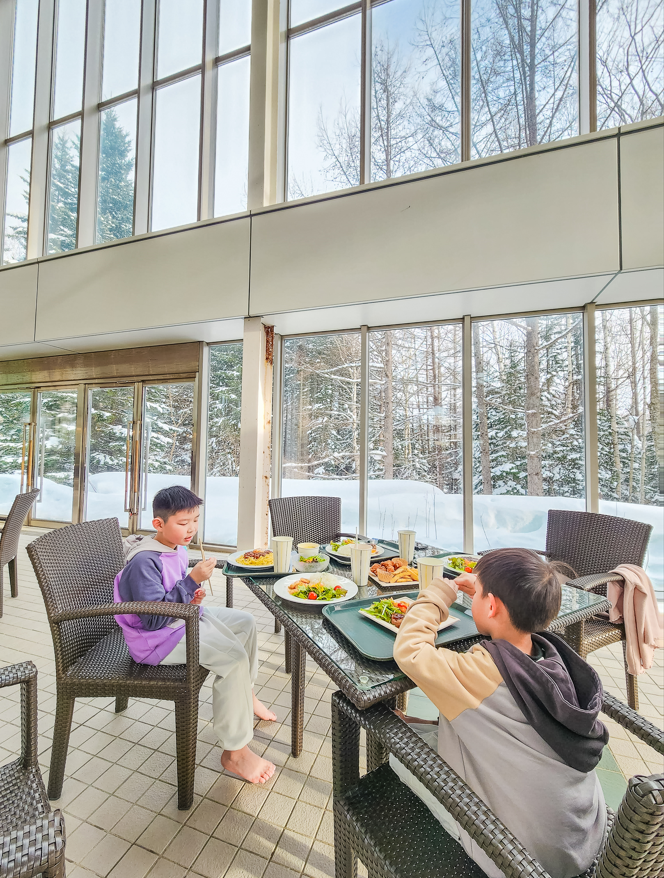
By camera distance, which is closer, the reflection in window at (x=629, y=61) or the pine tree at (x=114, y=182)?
the reflection in window at (x=629, y=61)

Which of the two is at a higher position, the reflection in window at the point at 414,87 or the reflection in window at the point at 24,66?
the reflection in window at the point at 24,66

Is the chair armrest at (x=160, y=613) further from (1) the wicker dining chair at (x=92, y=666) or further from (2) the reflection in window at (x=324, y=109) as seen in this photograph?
(2) the reflection in window at (x=324, y=109)

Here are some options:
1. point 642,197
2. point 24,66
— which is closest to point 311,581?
point 642,197

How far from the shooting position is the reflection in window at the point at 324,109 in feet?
12.7

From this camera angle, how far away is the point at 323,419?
13.4 feet

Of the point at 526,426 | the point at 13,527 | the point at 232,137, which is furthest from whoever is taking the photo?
the point at 232,137

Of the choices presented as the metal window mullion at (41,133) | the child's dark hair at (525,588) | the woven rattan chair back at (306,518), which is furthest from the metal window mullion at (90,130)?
the child's dark hair at (525,588)

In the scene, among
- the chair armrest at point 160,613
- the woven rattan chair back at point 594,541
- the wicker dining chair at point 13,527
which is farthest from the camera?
the wicker dining chair at point 13,527

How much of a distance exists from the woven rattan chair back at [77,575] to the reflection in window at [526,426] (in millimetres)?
2940

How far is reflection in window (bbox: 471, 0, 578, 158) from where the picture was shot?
3.21 metres

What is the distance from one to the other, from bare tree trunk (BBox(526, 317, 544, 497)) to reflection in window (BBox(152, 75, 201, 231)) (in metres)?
3.89

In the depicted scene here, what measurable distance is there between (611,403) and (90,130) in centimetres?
692

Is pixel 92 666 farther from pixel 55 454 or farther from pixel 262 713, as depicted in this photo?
pixel 55 454

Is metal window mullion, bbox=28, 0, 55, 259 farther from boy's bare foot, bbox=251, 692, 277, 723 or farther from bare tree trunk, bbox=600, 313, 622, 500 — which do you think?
bare tree trunk, bbox=600, 313, 622, 500
